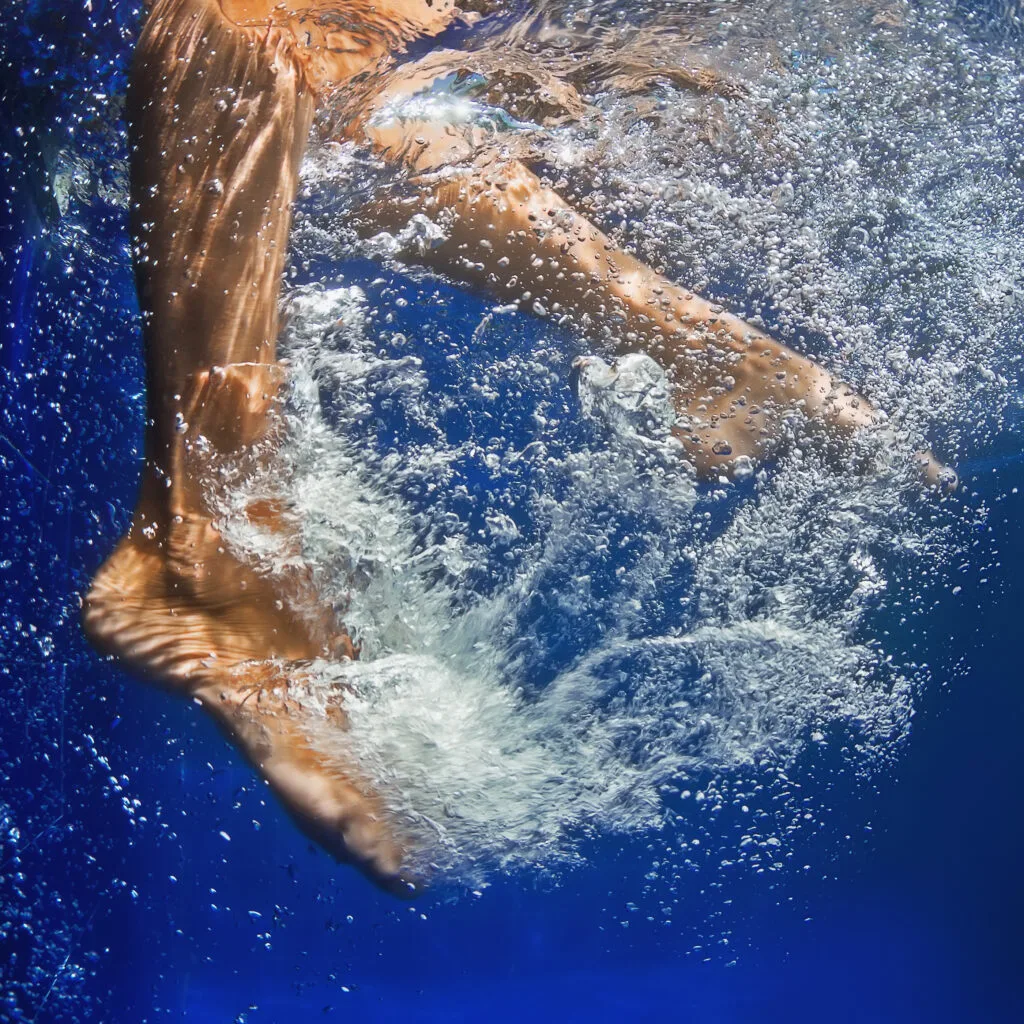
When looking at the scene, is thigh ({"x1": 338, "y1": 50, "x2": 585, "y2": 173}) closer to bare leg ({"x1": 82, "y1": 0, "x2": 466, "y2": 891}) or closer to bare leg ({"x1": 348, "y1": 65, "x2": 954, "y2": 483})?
bare leg ({"x1": 348, "y1": 65, "x2": 954, "y2": 483})

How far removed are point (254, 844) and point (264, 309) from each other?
886 centimetres

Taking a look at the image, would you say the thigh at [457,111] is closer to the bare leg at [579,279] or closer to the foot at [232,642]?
the bare leg at [579,279]

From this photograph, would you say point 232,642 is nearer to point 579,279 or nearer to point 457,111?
point 579,279

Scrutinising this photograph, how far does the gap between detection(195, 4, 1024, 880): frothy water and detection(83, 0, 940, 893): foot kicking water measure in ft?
0.52

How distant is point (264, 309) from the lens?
2.96 metres

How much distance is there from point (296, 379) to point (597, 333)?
1384 millimetres

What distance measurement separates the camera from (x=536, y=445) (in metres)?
3.49

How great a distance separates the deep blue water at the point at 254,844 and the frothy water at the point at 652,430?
25.7 inches

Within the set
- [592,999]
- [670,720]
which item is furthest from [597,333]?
[592,999]

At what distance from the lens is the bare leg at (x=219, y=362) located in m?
2.55

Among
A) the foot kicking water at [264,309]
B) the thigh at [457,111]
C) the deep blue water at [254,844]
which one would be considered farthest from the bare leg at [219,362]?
the deep blue water at [254,844]

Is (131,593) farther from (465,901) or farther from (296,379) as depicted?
(465,901)

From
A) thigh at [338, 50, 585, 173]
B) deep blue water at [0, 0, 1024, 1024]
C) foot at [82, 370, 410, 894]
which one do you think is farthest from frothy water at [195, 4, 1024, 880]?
deep blue water at [0, 0, 1024, 1024]

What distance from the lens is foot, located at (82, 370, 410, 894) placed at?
3170 mm
